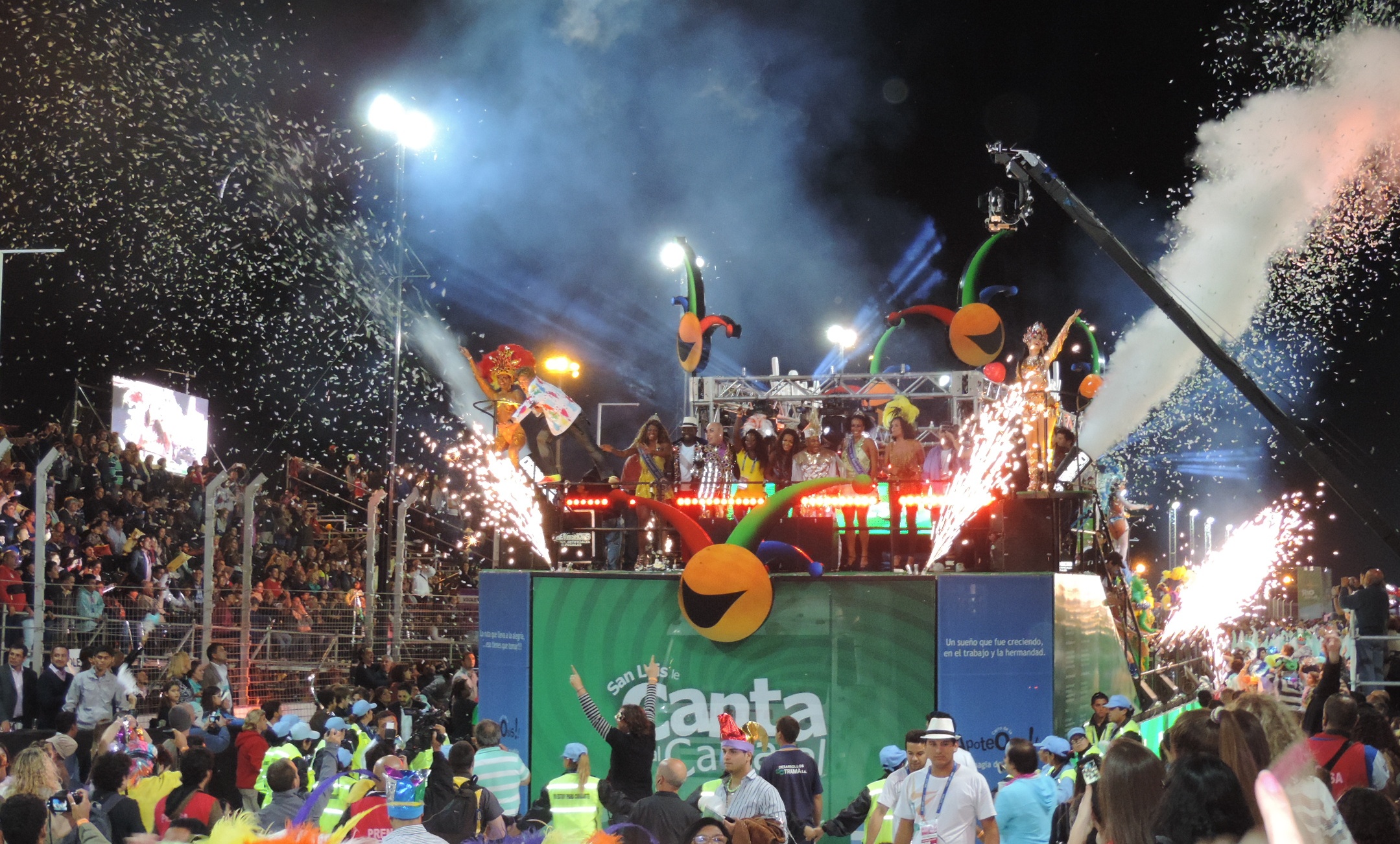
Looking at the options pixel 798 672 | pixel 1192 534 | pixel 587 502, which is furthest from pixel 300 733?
pixel 1192 534

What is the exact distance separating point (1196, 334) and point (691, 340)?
5876mm

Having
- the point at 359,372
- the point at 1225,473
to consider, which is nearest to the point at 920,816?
the point at 359,372

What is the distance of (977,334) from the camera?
50.4 ft

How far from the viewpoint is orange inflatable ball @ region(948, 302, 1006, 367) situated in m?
15.3

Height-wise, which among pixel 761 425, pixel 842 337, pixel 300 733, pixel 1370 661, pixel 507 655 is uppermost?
pixel 842 337

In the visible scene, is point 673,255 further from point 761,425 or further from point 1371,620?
point 1371,620

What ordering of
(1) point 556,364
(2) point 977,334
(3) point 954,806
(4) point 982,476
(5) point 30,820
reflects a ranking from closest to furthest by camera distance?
(5) point 30,820, (3) point 954,806, (4) point 982,476, (2) point 977,334, (1) point 556,364

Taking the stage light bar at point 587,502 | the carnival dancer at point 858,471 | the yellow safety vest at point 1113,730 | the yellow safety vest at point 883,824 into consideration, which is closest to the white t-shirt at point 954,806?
the yellow safety vest at point 883,824

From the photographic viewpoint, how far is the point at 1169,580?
2923 cm

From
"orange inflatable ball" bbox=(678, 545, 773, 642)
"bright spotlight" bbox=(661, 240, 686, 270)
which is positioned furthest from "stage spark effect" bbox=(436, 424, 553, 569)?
"bright spotlight" bbox=(661, 240, 686, 270)

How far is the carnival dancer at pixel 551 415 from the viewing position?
53.5 feet

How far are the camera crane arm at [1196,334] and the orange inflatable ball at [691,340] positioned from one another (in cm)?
394

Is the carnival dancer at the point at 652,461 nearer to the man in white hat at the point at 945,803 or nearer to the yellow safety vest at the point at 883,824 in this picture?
the yellow safety vest at the point at 883,824

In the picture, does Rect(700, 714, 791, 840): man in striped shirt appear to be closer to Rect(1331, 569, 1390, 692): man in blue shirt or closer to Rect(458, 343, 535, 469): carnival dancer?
Rect(458, 343, 535, 469): carnival dancer
